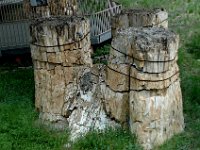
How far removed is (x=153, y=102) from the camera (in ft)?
26.7

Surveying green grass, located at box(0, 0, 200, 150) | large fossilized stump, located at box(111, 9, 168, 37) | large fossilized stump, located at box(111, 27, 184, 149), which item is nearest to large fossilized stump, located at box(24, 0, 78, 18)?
large fossilized stump, located at box(111, 9, 168, 37)

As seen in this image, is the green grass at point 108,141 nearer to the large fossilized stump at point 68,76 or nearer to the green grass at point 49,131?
the green grass at point 49,131

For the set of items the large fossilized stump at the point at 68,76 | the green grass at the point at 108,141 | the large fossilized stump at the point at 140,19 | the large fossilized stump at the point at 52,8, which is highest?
the large fossilized stump at the point at 52,8

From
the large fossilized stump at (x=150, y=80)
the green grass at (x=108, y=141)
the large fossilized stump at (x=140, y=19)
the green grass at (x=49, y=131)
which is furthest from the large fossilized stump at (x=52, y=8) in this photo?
the green grass at (x=108, y=141)

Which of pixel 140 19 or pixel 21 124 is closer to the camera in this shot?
pixel 21 124

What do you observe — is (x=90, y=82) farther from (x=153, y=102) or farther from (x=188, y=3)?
(x=188, y=3)

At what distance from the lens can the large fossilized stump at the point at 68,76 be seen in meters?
8.77

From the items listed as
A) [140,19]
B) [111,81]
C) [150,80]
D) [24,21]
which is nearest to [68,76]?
[111,81]

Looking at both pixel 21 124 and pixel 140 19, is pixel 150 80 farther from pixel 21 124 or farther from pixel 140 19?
pixel 140 19

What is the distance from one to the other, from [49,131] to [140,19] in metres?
3.10

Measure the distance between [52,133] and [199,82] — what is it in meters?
3.38

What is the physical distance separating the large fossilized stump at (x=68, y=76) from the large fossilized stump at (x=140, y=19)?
5.07 feet

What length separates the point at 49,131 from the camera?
8844 millimetres

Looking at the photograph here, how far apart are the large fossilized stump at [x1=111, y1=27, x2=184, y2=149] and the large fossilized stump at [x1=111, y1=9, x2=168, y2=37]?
1833 millimetres
